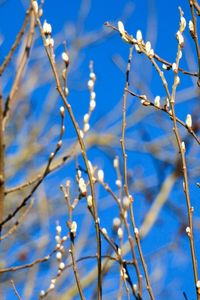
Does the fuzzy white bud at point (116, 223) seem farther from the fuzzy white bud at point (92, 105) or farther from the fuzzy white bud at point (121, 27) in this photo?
the fuzzy white bud at point (92, 105)

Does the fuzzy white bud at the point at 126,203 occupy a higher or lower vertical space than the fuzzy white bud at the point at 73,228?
lower

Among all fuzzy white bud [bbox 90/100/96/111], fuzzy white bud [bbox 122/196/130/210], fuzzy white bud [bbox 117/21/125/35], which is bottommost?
fuzzy white bud [bbox 122/196/130/210]

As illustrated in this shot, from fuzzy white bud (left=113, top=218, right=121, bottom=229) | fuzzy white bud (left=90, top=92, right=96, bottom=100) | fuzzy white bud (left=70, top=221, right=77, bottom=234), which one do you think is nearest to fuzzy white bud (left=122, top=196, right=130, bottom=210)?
fuzzy white bud (left=113, top=218, right=121, bottom=229)

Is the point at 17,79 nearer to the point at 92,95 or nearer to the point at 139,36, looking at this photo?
the point at 92,95

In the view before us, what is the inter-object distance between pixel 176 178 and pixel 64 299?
4.06 ft

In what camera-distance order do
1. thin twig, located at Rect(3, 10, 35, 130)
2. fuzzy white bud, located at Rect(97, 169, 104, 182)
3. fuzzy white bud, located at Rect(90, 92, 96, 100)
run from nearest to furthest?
fuzzy white bud, located at Rect(97, 169, 104, 182) → thin twig, located at Rect(3, 10, 35, 130) → fuzzy white bud, located at Rect(90, 92, 96, 100)

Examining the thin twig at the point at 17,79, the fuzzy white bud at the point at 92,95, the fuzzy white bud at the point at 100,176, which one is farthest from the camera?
the fuzzy white bud at the point at 92,95

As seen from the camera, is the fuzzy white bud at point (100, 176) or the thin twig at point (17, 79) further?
the thin twig at point (17, 79)

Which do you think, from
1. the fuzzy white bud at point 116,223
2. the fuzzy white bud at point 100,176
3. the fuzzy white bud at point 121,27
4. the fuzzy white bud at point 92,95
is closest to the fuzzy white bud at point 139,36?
the fuzzy white bud at point 121,27

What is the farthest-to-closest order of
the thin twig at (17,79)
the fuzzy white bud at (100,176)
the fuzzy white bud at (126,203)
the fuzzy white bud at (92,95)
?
the fuzzy white bud at (92,95) < the thin twig at (17,79) < the fuzzy white bud at (100,176) < the fuzzy white bud at (126,203)

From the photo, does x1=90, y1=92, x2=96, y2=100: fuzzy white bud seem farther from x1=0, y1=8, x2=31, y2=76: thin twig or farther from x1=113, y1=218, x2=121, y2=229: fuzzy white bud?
x1=113, y1=218, x2=121, y2=229: fuzzy white bud

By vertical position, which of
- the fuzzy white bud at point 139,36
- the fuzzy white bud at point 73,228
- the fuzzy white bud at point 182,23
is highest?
the fuzzy white bud at point 139,36

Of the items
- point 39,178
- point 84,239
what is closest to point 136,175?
point 84,239

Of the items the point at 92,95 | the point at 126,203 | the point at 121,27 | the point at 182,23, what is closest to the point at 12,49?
the point at 92,95
